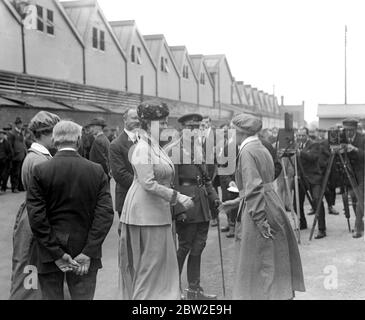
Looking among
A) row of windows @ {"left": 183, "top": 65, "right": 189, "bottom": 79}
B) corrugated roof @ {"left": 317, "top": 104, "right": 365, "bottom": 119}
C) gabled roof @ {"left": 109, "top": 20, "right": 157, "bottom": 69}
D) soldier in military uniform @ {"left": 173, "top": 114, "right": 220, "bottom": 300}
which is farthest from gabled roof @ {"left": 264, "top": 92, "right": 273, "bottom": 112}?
soldier in military uniform @ {"left": 173, "top": 114, "right": 220, "bottom": 300}

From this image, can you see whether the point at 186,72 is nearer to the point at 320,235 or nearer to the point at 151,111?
the point at 320,235

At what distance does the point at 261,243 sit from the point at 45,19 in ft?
61.9

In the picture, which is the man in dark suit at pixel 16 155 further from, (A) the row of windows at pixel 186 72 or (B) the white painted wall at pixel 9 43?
(B) the white painted wall at pixel 9 43

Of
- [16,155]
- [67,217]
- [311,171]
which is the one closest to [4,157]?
[16,155]

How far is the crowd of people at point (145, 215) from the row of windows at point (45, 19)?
16.5 metres

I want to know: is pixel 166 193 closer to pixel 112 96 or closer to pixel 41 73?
pixel 41 73

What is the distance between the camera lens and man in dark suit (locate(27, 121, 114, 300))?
3180 mm

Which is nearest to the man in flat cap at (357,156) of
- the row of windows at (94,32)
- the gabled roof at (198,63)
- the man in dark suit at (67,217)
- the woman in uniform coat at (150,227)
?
the woman in uniform coat at (150,227)

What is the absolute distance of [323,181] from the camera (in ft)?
24.0

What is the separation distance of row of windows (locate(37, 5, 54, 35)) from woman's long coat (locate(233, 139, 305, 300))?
1804cm

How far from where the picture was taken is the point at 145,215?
371cm

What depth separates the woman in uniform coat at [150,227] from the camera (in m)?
3.67
